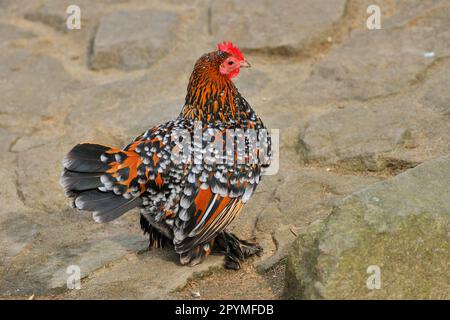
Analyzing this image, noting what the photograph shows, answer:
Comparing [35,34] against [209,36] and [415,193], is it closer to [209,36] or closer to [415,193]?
[209,36]

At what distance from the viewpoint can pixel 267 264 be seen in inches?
155

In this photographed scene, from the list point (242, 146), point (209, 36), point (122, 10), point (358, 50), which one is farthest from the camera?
point (122, 10)

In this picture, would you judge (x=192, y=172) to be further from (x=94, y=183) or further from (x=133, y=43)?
(x=133, y=43)

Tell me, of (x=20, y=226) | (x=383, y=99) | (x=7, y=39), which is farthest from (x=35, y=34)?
(x=383, y=99)

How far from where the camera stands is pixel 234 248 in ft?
13.3

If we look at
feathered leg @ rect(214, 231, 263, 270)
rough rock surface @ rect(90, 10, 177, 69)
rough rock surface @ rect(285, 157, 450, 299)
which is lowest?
feathered leg @ rect(214, 231, 263, 270)

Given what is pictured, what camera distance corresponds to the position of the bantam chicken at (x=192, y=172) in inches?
149

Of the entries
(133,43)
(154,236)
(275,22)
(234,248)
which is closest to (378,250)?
(234,248)

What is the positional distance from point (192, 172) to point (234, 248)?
1.69 feet

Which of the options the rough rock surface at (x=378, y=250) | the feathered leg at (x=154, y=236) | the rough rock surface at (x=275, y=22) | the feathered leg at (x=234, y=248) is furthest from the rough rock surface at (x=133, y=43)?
the rough rock surface at (x=378, y=250)

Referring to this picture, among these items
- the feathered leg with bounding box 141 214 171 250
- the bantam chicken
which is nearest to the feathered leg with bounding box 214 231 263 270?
the bantam chicken

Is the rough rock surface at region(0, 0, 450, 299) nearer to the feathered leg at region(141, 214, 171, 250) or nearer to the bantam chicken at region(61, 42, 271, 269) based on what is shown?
the feathered leg at region(141, 214, 171, 250)

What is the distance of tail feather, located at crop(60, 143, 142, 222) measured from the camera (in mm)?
3736

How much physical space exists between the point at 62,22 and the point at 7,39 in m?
0.53
